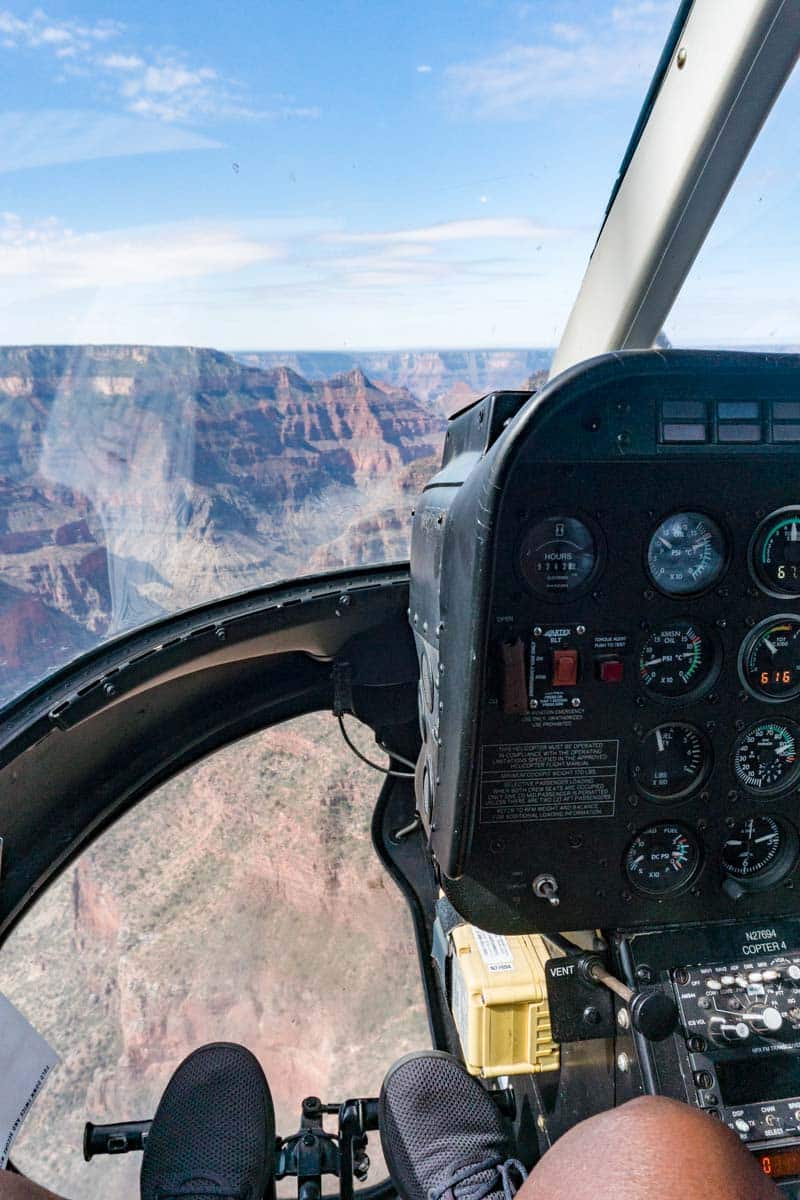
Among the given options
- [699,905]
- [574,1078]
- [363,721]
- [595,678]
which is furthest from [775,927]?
[363,721]

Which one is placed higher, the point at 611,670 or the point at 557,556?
the point at 557,556

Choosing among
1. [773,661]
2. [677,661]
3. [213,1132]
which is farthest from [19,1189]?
[773,661]

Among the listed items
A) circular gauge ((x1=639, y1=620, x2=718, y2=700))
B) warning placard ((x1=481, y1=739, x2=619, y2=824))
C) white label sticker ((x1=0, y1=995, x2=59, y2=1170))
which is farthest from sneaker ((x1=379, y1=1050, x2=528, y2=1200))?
circular gauge ((x1=639, y1=620, x2=718, y2=700))

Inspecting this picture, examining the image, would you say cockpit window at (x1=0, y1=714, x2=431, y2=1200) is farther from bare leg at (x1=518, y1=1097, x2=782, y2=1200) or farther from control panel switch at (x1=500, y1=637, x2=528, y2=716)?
bare leg at (x1=518, y1=1097, x2=782, y2=1200)

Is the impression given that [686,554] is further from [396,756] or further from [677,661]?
[396,756]

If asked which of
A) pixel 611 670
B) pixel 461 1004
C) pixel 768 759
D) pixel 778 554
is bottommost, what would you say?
pixel 461 1004

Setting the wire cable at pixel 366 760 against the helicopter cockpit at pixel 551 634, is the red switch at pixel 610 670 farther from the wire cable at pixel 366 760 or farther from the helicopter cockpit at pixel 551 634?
the wire cable at pixel 366 760
